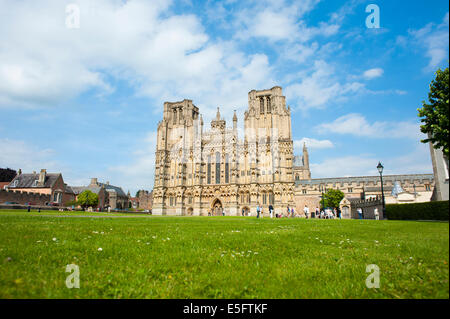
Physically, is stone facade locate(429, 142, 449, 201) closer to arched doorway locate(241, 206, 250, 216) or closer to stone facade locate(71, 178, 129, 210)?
arched doorway locate(241, 206, 250, 216)

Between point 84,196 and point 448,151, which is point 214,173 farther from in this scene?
point 448,151

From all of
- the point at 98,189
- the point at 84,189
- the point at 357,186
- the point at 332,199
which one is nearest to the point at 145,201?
the point at 98,189

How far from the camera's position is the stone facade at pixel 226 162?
51500 mm

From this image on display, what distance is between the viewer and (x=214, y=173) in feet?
187

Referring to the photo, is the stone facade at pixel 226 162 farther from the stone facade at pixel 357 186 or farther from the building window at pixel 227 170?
the stone facade at pixel 357 186

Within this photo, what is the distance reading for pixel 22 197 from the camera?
5344 cm

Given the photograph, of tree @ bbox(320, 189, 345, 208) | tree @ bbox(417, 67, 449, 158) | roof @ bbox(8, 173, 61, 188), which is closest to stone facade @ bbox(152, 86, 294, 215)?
tree @ bbox(320, 189, 345, 208)

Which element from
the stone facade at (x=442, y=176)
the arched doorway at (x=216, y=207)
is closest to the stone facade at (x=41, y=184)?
the arched doorway at (x=216, y=207)

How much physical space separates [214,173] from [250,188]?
9.40m

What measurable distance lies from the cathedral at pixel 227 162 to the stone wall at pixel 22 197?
87.7ft

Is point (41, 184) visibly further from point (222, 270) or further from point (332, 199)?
point (222, 270)

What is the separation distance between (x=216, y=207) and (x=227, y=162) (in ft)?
33.0

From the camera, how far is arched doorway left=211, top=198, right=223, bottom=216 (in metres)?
55.4
